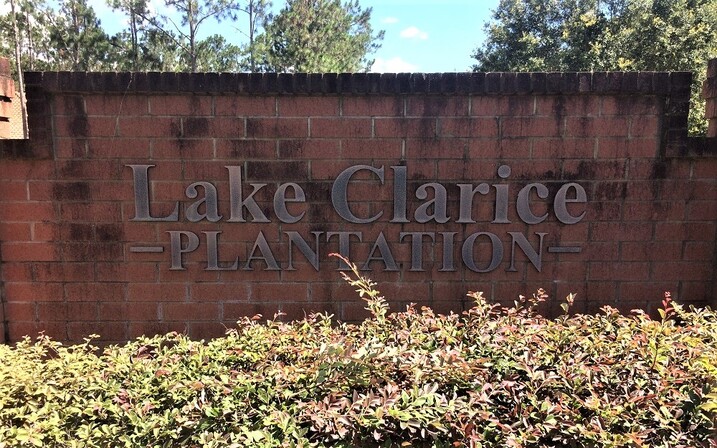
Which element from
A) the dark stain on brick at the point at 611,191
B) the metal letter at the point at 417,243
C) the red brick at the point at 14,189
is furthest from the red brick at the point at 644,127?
the red brick at the point at 14,189

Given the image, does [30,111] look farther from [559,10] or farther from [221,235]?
[559,10]

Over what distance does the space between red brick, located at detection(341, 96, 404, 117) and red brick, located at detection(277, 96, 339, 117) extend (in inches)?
2.9

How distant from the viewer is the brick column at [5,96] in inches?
151

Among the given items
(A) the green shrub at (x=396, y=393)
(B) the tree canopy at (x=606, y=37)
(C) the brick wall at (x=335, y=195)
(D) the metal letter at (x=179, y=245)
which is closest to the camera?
(A) the green shrub at (x=396, y=393)

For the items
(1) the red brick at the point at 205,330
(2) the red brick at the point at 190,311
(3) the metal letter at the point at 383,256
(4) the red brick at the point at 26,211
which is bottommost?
(1) the red brick at the point at 205,330

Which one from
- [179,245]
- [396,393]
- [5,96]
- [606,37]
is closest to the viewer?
[396,393]

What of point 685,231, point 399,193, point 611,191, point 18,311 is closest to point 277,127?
point 399,193

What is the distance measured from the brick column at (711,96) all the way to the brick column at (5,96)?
492cm

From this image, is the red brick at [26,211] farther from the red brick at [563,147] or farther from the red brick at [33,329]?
the red brick at [563,147]

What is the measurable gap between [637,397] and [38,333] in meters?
3.70

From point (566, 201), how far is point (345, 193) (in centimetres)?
151

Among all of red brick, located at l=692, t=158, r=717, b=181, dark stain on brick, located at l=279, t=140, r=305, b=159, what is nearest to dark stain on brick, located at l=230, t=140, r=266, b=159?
dark stain on brick, located at l=279, t=140, r=305, b=159

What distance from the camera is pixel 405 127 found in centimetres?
367

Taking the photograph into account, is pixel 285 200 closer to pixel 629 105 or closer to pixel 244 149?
pixel 244 149
